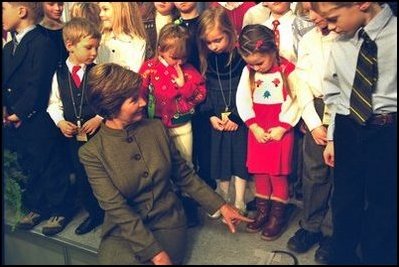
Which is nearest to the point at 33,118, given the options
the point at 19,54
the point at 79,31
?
the point at 19,54

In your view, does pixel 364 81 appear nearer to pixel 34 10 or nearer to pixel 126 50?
pixel 126 50

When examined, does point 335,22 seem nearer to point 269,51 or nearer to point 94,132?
point 269,51

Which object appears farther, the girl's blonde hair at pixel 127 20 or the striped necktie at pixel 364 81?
the girl's blonde hair at pixel 127 20

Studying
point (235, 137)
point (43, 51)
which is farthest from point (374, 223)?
point (43, 51)

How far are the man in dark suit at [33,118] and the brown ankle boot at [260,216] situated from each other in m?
1.03

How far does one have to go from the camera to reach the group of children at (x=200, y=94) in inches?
86.7

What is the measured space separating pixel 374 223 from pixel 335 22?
2.75 feet

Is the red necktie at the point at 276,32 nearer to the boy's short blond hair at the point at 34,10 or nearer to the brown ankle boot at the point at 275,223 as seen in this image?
the brown ankle boot at the point at 275,223

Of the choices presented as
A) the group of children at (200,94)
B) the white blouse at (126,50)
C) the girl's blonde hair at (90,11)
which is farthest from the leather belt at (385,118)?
the girl's blonde hair at (90,11)

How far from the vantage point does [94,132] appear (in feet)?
7.94

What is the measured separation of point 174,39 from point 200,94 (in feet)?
1.00

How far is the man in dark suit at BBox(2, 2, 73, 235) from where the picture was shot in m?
2.41

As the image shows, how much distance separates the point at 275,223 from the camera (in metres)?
2.38

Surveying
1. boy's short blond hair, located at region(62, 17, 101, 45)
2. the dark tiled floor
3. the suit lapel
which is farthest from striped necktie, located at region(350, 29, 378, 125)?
the suit lapel
